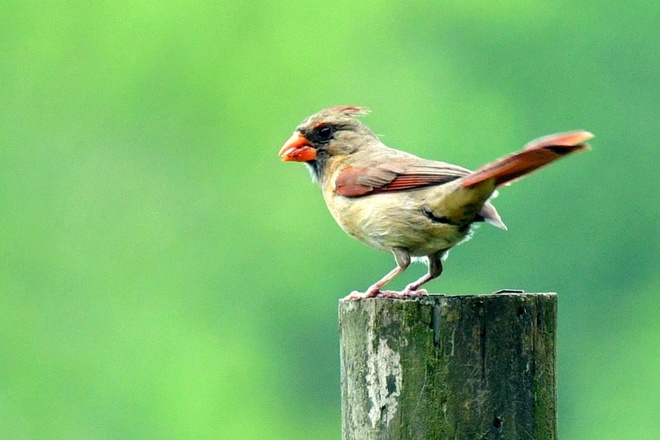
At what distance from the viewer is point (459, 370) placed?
13.0 ft

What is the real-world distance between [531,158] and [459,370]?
893mm

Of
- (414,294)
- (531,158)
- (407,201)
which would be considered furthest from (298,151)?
(531,158)

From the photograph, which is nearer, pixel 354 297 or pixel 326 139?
pixel 354 297

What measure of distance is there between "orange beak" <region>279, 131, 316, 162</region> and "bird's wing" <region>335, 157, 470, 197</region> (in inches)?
15.0

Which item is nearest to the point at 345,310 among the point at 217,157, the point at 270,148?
the point at 270,148

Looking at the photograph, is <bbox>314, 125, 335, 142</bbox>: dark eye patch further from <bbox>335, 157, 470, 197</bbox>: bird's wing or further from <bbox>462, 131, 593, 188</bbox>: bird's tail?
<bbox>462, 131, 593, 188</bbox>: bird's tail

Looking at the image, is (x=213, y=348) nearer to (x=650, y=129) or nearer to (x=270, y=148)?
(x=270, y=148)

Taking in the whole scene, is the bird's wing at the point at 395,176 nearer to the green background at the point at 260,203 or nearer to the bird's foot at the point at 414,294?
the bird's foot at the point at 414,294

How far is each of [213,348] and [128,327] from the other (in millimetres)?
1605

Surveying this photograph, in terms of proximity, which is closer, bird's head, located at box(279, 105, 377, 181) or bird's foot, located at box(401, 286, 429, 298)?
bird's foot, located at box(401, 286, 429, 298)

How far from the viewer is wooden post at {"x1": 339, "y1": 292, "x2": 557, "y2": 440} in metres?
3.96

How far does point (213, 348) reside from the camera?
78.5ft

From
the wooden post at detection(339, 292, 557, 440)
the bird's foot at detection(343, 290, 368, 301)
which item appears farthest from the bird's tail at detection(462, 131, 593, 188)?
the bird's foot at detection(343, 290, 368, 301)

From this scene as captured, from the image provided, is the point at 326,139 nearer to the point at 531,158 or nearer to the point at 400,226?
the point at 400,226
